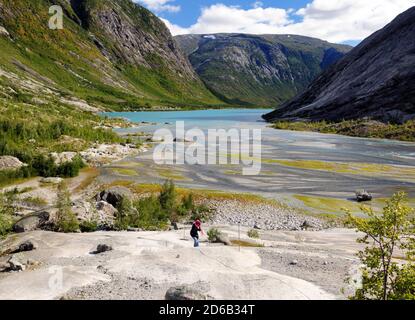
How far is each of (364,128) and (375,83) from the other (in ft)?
78.2

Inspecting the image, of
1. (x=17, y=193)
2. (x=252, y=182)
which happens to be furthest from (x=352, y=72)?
(x=17, y=193)

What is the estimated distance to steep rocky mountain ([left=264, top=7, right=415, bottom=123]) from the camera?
107 metres

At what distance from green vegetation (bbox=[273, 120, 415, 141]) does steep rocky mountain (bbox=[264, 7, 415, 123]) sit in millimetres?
5027

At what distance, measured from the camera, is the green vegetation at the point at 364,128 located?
299 feet

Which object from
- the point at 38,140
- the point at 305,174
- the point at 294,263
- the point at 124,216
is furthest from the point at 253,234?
the point at 38,140

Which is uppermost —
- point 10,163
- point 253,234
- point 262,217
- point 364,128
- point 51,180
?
point 364,128

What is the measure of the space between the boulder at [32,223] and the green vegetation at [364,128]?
82.7 meters

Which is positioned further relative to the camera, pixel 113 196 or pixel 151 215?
pixel 113 196

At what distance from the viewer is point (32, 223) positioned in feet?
92.7

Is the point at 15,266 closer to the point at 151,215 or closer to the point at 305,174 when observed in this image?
the point at 151,215

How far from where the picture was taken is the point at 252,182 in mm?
47125

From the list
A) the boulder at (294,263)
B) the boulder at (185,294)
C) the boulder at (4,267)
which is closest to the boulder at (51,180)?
the boulder at (4,267)
